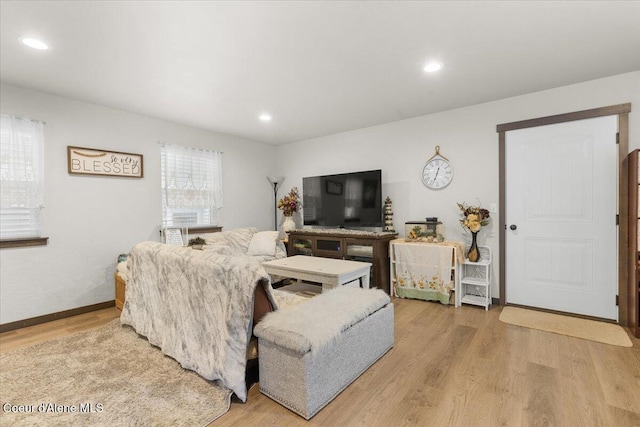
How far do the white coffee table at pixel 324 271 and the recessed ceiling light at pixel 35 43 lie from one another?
8.67ft

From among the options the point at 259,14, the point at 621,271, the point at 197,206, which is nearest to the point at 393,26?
the point at 259,14

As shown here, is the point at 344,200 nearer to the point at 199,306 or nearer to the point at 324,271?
the point at 324,271

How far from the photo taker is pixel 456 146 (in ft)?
12.3

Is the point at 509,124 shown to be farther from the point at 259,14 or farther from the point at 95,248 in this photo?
the point at 95,248

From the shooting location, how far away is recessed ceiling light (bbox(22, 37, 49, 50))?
2109 mm

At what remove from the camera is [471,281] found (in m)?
3.43

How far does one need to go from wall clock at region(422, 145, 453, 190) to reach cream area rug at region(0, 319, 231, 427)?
10.9 feet

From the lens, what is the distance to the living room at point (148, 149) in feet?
9.40

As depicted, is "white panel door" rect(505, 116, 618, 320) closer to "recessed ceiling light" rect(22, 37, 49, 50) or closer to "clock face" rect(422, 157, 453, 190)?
"clock face" rect(422, 157, 453, 190)

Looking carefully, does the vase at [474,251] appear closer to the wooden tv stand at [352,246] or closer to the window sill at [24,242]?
the wooden tv stand at [352,246]

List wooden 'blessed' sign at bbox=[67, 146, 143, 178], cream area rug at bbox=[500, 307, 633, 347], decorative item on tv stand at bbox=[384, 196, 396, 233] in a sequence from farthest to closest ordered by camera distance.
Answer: decorative item on tv stand at bbox=[384, 196, 396, 233], wooden 'blessed' sign at bbox=[67, 146, 143, 178], cream area rug at bbox=[500, 307, 633, 347]

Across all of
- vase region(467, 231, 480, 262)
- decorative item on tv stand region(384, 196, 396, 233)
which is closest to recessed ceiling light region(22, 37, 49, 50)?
decorative item on tv stand region(384, 196, 396, 233)

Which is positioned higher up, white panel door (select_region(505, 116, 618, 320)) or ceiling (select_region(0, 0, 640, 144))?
ceiling (select_region(0, 0, 640, 144))

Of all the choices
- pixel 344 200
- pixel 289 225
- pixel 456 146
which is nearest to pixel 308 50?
pixel 456 146
